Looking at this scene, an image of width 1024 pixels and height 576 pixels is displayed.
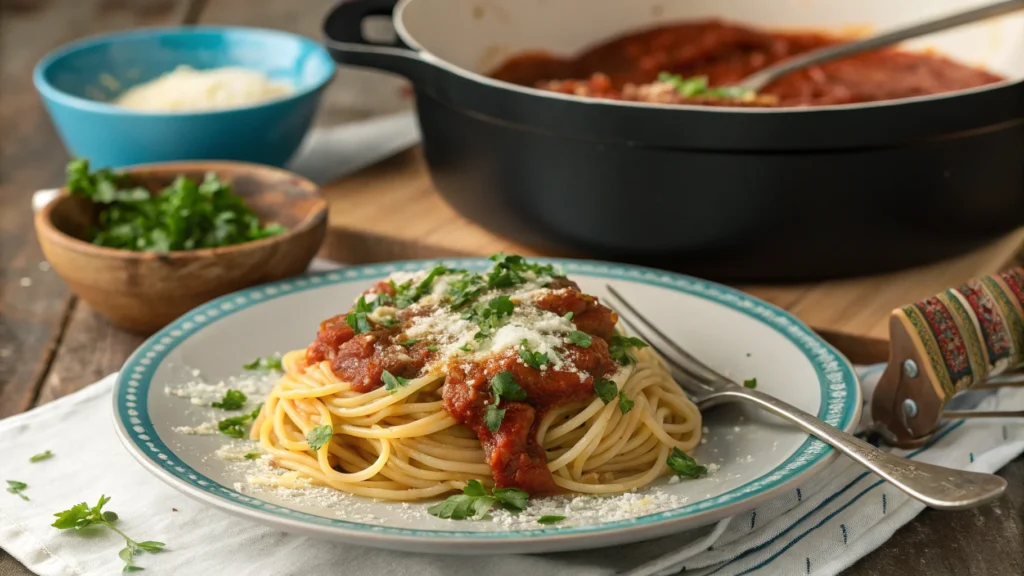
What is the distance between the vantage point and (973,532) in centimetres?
265

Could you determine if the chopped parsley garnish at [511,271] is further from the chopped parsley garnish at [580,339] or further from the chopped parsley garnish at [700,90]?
the chopped parsley garnish at [700,90]

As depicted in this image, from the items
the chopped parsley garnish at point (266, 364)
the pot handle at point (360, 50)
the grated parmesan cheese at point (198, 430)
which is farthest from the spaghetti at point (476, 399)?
the pot handle at point (360, 50)

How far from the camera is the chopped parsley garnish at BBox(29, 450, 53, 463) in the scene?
2.91 m

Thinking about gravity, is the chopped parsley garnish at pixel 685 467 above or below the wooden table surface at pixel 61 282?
above

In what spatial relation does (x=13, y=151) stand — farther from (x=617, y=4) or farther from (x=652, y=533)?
(x=652, y=533)

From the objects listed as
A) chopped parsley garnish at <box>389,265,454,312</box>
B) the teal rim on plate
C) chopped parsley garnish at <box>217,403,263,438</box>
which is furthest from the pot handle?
chopped parsley garnish at <box>217,403,263,438</box>

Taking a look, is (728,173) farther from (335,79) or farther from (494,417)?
(335,79)

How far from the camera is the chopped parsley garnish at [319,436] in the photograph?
272 centimetres

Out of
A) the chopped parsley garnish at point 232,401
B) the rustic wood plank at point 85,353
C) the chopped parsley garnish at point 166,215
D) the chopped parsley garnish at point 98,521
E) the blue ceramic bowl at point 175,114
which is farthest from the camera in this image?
the blue ceramic bowl at point 175,114

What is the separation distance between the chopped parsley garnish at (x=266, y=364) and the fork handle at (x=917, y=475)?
136 cm

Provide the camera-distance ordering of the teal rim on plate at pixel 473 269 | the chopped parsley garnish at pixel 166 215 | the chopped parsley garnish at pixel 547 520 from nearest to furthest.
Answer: the teal rim on plate at pixel 473 269 → the chopped parsley garnish at pixel 547 520 → the chopped parsley garnish at pixel 166 215

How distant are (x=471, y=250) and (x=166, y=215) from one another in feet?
3.39

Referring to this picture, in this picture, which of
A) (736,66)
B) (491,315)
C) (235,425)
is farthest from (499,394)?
(736,66)

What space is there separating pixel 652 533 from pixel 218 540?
958mm
